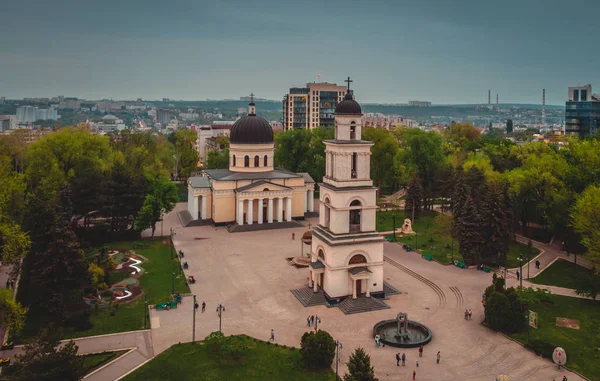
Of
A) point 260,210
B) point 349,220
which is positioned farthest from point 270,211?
point 349,220

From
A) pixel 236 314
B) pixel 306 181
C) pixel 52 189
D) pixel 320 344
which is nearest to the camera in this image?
pixel 320 344

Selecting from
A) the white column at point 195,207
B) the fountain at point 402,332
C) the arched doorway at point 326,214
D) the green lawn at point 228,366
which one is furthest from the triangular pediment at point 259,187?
the green lawn at point 228,366

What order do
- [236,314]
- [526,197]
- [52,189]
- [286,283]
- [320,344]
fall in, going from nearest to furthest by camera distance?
[320,344]
[236,314]
[286,283]
[52,189]
[526,197]

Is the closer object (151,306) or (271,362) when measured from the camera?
(271,362)

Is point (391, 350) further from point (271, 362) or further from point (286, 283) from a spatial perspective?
point (286, 283)

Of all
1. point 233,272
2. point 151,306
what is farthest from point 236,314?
point 233,272

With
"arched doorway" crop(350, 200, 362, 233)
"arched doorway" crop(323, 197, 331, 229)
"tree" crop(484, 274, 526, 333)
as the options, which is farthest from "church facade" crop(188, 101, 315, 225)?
"tree" crop(484, 274, 526, 333)
